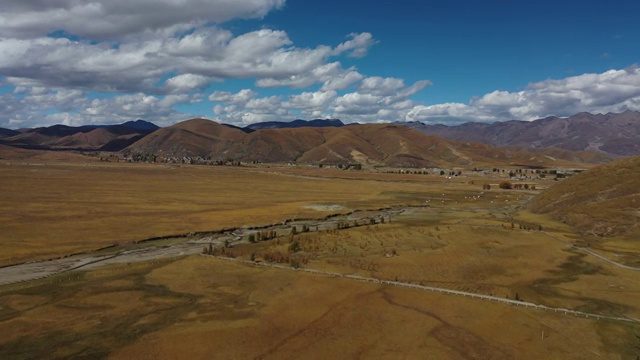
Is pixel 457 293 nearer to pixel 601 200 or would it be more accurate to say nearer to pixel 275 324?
pixel 275 324

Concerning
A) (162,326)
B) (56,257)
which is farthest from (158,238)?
(162,326)

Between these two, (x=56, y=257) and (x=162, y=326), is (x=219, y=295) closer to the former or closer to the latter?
(x=162, y=326)

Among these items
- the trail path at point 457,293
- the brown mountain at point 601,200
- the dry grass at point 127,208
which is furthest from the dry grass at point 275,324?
the brown mountain at point 601,200

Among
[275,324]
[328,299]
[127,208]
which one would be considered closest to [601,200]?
[328,299]

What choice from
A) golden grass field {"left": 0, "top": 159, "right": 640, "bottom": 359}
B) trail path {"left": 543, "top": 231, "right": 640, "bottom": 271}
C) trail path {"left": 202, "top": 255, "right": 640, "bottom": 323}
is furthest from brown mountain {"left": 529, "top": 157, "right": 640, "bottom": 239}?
trail path {"left": 202, "top": 255, "right": 640, "bottom": 323}

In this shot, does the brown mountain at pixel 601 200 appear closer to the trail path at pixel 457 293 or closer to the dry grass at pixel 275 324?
the trail path at pixel 457 293

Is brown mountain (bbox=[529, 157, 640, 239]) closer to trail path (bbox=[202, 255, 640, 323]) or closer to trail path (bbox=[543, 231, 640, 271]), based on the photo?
trail path (bbox=[543, 231, 640, 271])
